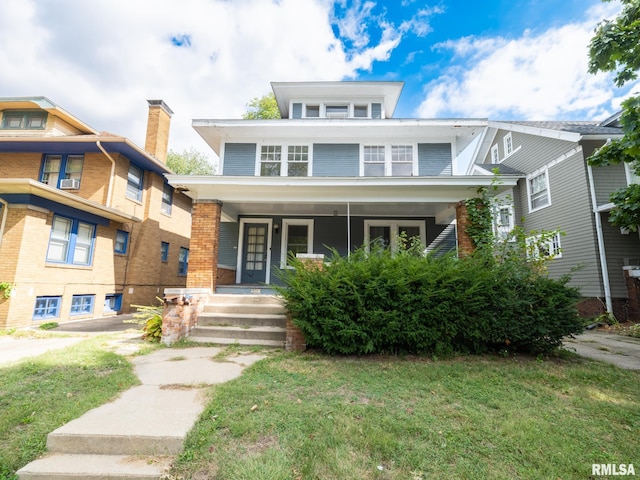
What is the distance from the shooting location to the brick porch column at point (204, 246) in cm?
682

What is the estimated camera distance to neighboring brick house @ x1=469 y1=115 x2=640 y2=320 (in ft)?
30.4

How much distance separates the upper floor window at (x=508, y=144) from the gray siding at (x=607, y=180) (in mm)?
4567

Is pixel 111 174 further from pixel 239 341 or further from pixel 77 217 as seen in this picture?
pixel 239 341

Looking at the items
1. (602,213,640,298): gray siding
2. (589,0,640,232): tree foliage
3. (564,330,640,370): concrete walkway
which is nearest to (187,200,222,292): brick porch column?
(564,330,640,370): concrete walkway

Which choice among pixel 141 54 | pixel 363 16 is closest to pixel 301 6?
pixel 363 16

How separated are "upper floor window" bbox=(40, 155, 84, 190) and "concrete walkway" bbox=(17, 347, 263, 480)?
1063 centimetres

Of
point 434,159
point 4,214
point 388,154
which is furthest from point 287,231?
point 4,214

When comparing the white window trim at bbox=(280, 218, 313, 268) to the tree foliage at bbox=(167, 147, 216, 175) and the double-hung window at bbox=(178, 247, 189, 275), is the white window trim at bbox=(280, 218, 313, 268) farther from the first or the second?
the tree foliage at bbox=(167, 147, 216, 175)

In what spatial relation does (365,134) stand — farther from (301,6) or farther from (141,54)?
(141,54)

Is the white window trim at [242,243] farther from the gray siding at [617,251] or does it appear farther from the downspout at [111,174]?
the gray siding at [617,251]

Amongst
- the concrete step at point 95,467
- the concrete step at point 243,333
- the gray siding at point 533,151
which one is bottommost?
the concrete step at point 95,467

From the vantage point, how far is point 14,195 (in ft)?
24.6

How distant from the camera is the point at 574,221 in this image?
33.7 feet

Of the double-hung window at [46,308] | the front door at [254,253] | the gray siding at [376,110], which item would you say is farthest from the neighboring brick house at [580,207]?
the double-hung window at [46,308]
